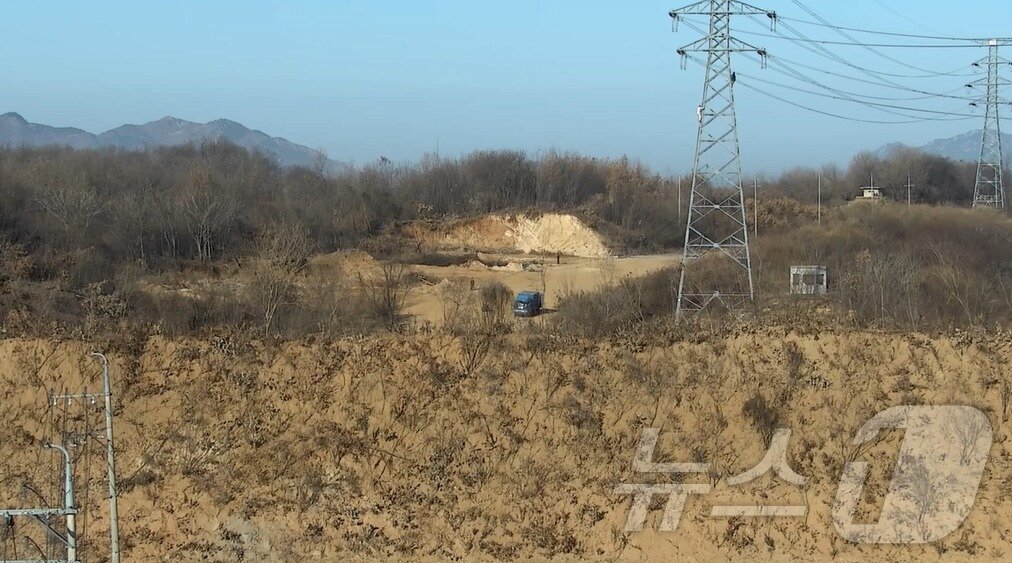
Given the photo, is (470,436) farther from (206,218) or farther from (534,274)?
(206,218)

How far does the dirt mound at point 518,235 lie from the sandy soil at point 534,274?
5.43 ft

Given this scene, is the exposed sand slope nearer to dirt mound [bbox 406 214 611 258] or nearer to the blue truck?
the blue truck

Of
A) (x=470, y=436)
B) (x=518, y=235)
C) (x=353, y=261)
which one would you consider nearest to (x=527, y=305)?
(x=470, y=436)

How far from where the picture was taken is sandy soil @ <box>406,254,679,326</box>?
3409 centimetres

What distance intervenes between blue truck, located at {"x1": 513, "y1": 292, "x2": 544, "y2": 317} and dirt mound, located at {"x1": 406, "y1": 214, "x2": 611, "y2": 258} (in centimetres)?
2521

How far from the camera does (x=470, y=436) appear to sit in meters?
12.3

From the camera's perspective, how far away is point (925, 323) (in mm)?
15422

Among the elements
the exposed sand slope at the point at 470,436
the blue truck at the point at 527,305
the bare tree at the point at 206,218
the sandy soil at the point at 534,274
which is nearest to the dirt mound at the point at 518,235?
the sandy soil at the point at 534,274

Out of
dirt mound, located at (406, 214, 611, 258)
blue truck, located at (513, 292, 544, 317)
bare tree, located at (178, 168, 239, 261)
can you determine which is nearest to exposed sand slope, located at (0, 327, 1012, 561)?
blue truck, located at (513, 292, 544, 317)

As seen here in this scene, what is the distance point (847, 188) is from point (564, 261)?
133 ft

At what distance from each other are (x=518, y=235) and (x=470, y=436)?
45.0 m

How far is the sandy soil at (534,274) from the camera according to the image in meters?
34.1

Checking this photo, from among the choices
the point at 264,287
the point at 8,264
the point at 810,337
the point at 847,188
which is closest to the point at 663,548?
the point at 810,337

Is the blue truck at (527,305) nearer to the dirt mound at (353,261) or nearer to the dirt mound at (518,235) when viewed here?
the dirt mound at (353,261)
